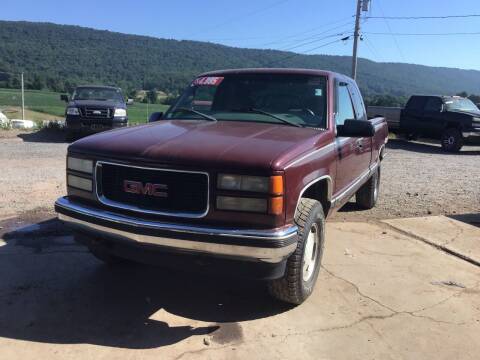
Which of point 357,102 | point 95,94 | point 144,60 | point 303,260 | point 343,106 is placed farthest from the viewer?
point 144,60

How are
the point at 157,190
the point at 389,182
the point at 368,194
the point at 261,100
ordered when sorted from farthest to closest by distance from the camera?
the point at 389,182
the point at 368,194
the point at 261,100
the point at 157,190

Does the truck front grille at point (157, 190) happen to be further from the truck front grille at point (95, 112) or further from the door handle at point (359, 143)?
the truck front grille at point (95, 112)

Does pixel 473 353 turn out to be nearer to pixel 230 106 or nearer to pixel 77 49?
pixel 230 106

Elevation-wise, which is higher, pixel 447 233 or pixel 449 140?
pixel 449 140

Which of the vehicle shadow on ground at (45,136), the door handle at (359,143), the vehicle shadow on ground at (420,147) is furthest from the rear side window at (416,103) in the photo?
the door handle at (359,143)

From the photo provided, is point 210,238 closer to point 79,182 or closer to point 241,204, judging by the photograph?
point 241,204

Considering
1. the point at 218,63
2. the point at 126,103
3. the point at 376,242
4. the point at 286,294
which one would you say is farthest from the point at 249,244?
the point at 218,63

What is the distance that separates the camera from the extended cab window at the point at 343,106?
4.64 metres

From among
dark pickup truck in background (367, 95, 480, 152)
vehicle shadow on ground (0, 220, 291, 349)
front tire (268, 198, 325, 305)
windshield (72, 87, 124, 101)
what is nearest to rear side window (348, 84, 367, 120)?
front tire (268, 198, 325, 305)

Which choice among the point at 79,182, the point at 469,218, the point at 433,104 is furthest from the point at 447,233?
the point at 433,104

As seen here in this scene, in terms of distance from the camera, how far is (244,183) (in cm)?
304

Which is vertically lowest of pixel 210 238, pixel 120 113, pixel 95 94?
pixel 210 238

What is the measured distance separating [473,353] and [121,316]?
96.1 inches

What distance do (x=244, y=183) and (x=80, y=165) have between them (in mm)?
1349
